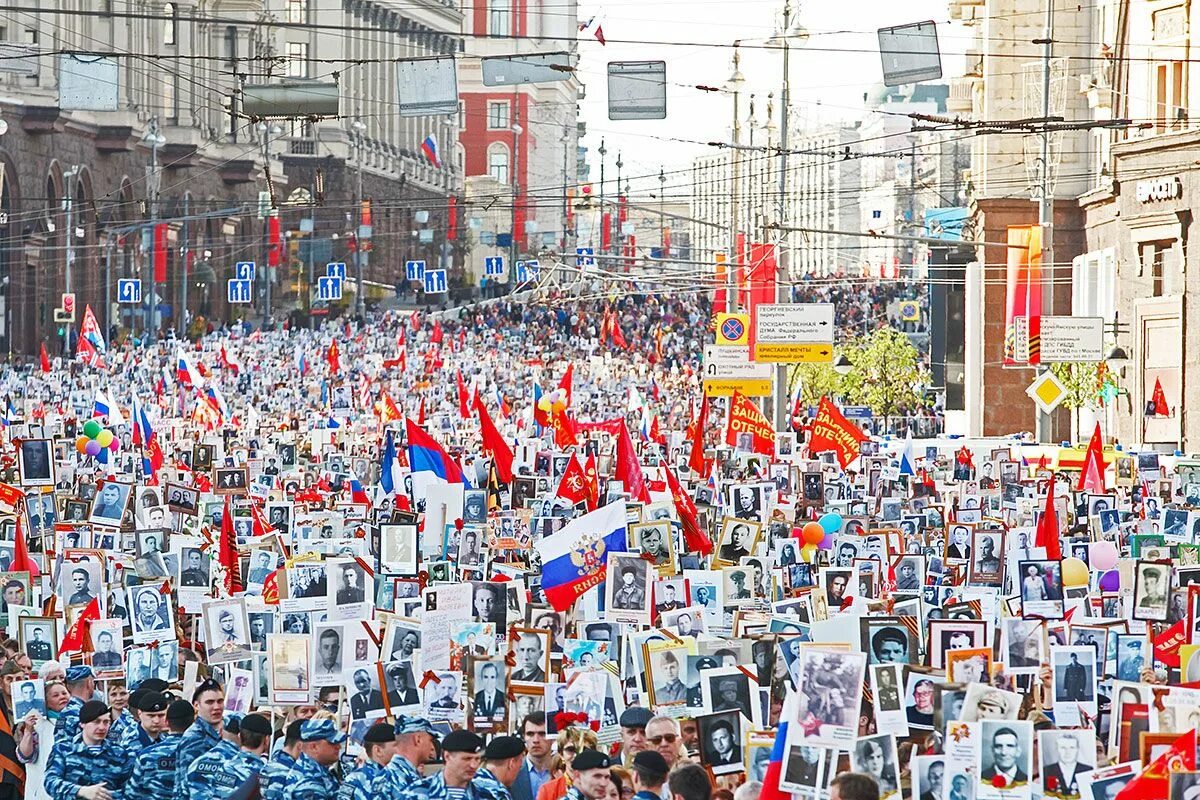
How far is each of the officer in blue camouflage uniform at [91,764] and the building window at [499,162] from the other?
5767 inches

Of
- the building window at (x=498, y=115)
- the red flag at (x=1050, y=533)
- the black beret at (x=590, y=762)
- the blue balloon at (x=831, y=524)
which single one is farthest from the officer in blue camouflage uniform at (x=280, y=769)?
the building window at (x=498, y=115)

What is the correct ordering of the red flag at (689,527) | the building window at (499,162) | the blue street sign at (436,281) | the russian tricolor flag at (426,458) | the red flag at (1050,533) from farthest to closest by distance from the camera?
the building window at (499,162) → the blue street sign at (436,281) → the russian tricolor flag at (426,458) → the red flag at (689,527) → the red flag at (1050,533)

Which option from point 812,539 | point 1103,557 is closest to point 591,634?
point 1103,557

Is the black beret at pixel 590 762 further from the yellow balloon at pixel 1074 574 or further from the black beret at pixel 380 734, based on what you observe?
the yellow balloon at pixel 1074 574

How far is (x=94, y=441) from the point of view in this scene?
→ 25.4 meters

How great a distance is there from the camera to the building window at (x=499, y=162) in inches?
6137

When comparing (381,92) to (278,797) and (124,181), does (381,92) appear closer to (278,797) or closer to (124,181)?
(124,181)

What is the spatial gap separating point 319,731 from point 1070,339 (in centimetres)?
2703

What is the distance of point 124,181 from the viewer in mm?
74500

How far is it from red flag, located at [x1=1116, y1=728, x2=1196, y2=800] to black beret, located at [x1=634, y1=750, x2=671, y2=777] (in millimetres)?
1615

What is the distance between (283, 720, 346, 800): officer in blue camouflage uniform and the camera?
895 centimetres

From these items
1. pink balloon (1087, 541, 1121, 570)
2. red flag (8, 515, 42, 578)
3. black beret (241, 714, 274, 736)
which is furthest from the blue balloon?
black beret (241, 714, 274, 736)

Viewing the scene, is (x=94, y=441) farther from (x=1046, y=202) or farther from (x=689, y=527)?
(x=1046, y=202)

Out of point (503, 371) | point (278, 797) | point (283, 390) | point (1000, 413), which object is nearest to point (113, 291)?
point (503, 371)
